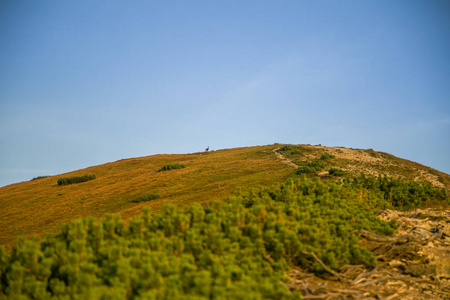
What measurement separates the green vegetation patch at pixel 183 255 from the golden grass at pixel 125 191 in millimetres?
13930

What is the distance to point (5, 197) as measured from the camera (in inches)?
1299

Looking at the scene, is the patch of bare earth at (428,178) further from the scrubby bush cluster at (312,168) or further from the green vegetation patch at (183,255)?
the green vegetation patch at (183,255)

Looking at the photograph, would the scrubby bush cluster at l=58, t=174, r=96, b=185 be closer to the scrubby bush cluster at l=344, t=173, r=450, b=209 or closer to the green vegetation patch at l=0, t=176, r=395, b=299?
the scrubby bush cluster at l=344, t=173, r=450, b=209

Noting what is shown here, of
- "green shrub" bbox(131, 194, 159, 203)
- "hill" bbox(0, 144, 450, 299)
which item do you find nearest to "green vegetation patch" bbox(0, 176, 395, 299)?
"hill" bbox(0, 144, 450, 299)

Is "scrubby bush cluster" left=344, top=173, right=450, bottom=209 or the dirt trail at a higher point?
the dirt trail

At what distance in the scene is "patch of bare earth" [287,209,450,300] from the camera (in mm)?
4977

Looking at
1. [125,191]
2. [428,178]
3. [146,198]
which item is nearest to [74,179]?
[125,191]

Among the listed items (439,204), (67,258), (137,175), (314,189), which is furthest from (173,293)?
(137,175)

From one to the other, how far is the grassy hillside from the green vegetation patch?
13635mm

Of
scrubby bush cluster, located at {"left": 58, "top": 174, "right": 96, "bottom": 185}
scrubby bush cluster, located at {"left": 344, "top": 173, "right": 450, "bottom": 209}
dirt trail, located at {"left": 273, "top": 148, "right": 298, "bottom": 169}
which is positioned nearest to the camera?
scrubby bush cluster, located at {"left": 344, "top": 173, "right": 450, "bottom": 209}

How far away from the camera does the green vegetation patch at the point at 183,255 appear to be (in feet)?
12.4

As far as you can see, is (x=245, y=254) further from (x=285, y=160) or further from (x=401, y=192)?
(x=285, y=160)

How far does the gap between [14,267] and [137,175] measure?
32739 mm

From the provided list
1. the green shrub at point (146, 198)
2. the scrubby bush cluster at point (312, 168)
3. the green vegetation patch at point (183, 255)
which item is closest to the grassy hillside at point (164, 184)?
the green shrub at point (146, 198)
